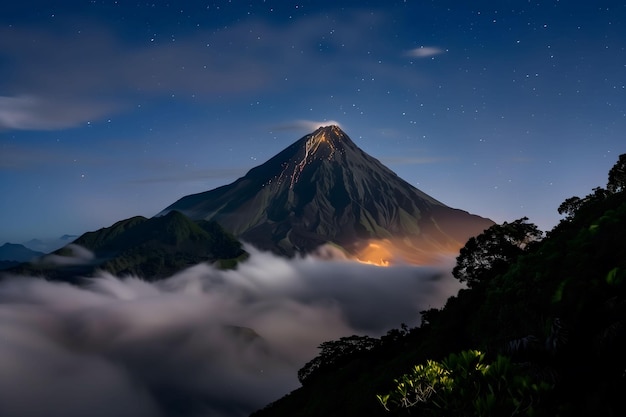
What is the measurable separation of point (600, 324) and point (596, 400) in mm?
9046

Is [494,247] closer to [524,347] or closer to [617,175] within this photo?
[617,175]

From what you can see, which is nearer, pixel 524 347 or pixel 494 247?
pixel 524 347

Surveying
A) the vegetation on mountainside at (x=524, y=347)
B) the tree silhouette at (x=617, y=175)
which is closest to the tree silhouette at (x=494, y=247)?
the vegetation on mountainside at (x=524, y=347)

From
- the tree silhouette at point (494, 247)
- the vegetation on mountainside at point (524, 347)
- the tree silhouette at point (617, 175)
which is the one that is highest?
the tree silhouette at point (617, 175)

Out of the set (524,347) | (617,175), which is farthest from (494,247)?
(524,347)

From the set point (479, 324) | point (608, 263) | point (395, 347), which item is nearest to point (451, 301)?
point (395, 347)

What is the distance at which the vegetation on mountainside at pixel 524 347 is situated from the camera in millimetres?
9297

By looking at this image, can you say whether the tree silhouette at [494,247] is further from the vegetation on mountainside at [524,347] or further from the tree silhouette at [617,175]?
the tree silhouette at [617,175]

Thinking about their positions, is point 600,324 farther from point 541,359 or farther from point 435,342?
point 435,342

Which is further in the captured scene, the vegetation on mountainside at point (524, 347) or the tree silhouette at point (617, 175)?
the tree silhouette at point (617, 175)

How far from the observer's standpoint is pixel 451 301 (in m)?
40.2

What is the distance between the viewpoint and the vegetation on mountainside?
930 centimetres

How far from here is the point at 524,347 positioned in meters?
13.2

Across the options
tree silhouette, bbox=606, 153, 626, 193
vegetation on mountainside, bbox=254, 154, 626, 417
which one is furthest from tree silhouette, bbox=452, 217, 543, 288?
tree silhouette, bbox=606, 153, 626, 193
